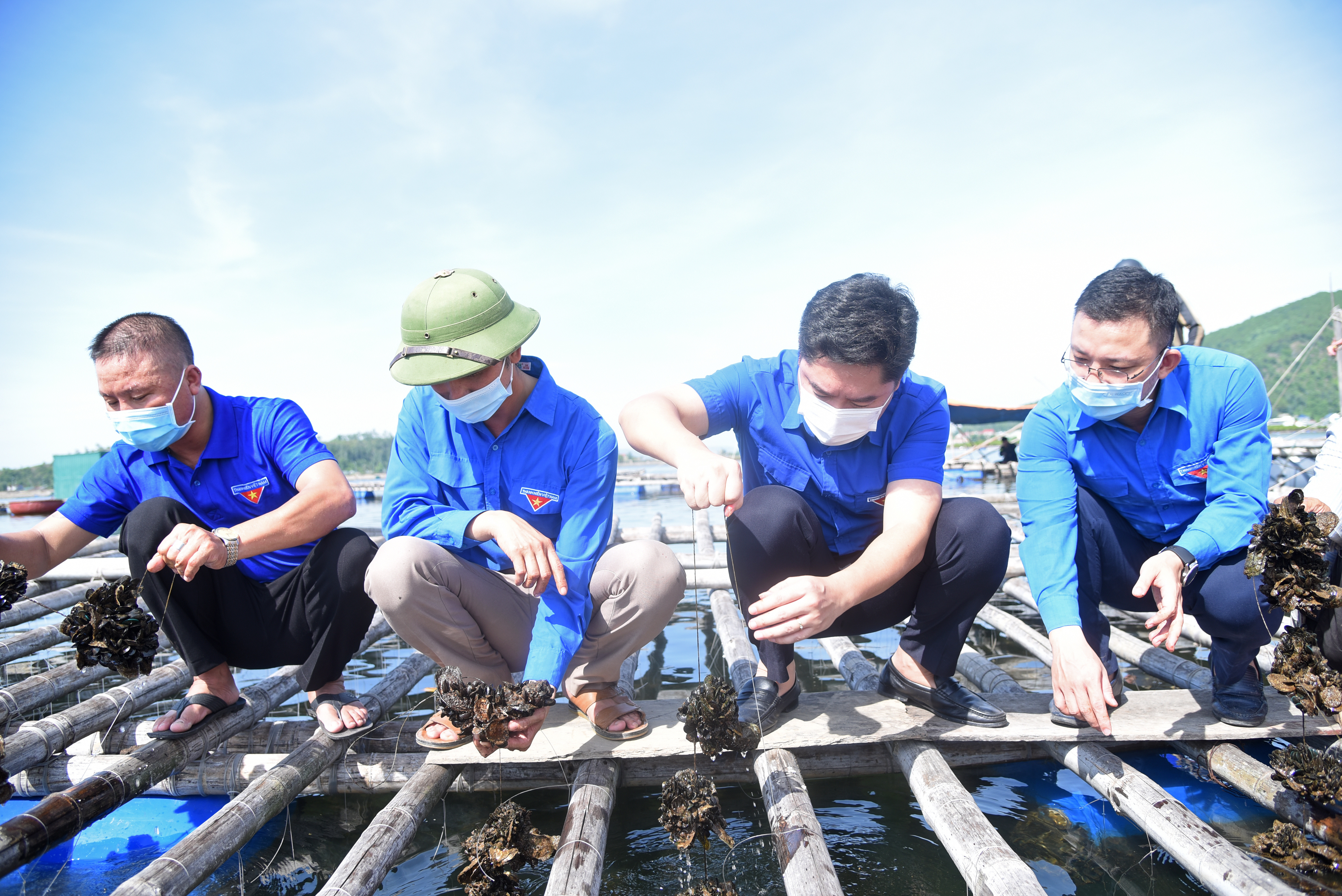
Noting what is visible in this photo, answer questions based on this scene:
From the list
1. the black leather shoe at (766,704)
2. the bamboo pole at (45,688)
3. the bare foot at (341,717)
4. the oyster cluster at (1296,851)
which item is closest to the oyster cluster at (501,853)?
the black leather shoe at (766,704)

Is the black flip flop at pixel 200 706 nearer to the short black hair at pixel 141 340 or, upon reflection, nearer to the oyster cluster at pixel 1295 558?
the short black hair at pixel 141 340

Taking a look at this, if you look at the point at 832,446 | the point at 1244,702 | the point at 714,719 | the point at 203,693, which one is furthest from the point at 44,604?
the point at 1244,702

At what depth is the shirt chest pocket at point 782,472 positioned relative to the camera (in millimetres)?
2701

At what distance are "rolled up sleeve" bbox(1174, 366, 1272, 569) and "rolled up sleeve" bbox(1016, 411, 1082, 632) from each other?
351mm

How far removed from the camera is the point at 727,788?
2.70 metres

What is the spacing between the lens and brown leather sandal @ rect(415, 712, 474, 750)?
2.44m

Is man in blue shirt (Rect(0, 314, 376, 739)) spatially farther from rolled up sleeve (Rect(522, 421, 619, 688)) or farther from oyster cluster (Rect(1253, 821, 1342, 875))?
oyster cluster (Rect(1253, 821, 1342, 875))

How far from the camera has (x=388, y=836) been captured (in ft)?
6.49

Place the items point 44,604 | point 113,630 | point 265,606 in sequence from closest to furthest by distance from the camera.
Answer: point 113,630
point 265,606
point 44,604

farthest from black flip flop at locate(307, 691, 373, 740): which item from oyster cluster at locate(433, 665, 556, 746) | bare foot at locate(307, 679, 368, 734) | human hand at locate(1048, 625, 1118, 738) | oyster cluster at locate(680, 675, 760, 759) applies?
human hand at locate(1048, 625, 1118, 738)

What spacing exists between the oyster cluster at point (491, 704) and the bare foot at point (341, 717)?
75 centimetres

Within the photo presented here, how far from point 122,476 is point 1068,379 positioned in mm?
3617

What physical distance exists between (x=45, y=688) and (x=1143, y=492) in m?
4.55

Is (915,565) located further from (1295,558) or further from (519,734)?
(519,734)
